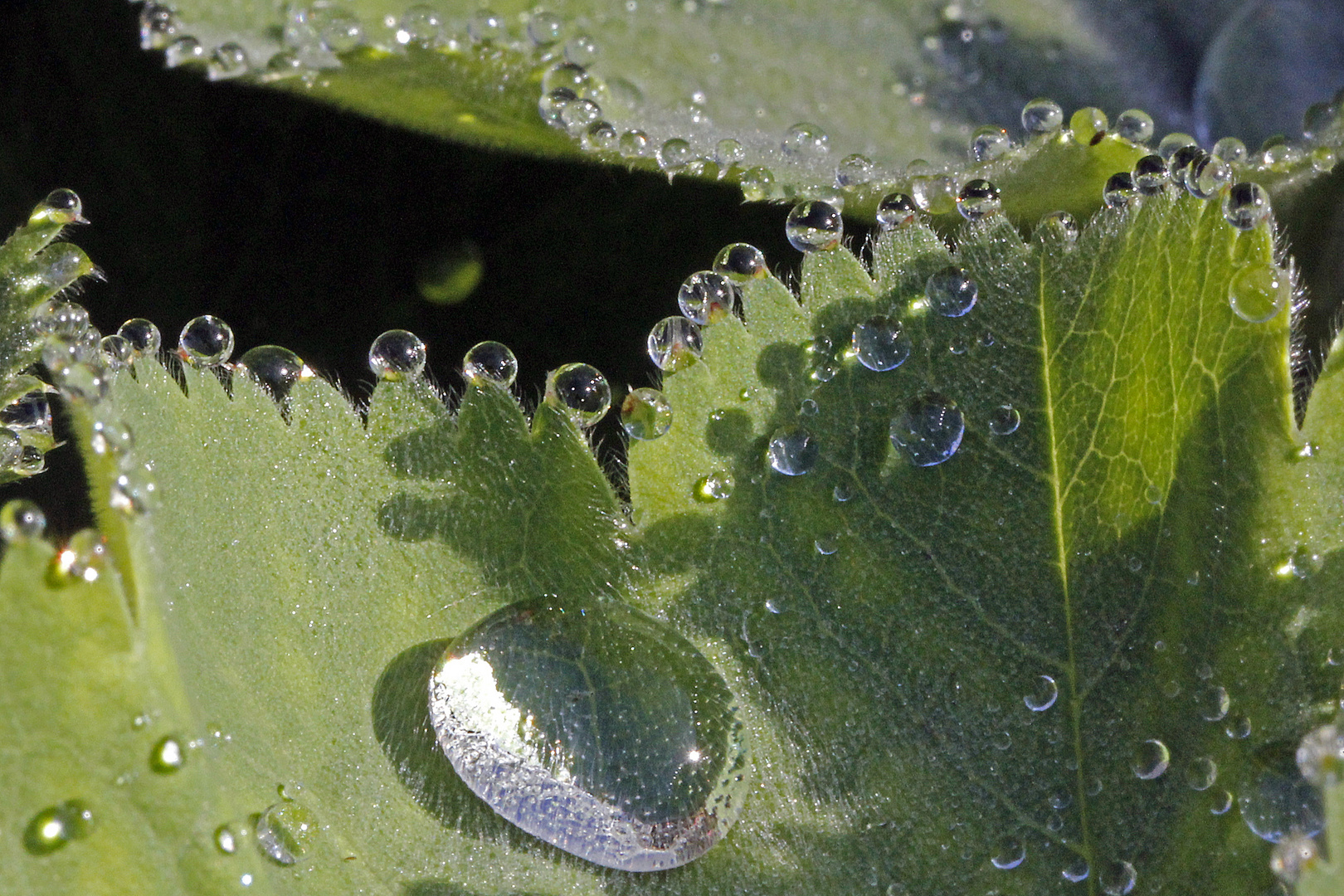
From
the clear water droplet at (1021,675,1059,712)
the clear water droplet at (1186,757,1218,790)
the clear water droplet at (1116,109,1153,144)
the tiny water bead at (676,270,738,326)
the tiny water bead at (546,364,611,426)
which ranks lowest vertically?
the tiny water bead at (546,364,611,426)

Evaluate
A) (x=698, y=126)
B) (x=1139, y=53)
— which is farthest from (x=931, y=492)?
(x=1139, y=53)

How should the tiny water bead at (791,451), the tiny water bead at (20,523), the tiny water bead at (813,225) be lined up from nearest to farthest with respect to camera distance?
the tiny water bead at (20,523) < the tiny water bead at (791,451) < the tiny water bead at (813,225)

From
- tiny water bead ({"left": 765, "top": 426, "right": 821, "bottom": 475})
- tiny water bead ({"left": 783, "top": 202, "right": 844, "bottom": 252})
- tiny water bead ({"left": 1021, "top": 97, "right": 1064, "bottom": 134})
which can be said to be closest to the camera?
tiny water bead ({"left": 765, "top": 426, "right": 821, "bottom": 475})

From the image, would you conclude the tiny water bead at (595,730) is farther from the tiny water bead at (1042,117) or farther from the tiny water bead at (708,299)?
the tiny water bead at (1042,117)

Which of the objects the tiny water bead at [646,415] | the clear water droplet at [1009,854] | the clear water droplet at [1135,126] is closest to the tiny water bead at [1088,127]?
the clear water droplet at [1135,126]

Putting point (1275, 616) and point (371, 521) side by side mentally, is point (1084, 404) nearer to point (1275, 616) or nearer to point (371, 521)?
point (1275, 616)

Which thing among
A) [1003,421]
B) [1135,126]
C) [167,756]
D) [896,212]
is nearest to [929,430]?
[1003,421]

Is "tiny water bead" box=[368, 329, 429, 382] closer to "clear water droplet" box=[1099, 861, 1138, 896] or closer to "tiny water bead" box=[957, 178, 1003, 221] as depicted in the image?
"tiny water bead" box=[957, 178, 1003, 221]

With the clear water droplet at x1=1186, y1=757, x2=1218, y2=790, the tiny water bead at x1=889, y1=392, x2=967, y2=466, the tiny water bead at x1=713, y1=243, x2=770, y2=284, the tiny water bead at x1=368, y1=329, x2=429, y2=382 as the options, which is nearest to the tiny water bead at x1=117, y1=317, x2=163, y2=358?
the tiny water bead at x1=368, y1=329, x2=429, y2=382
